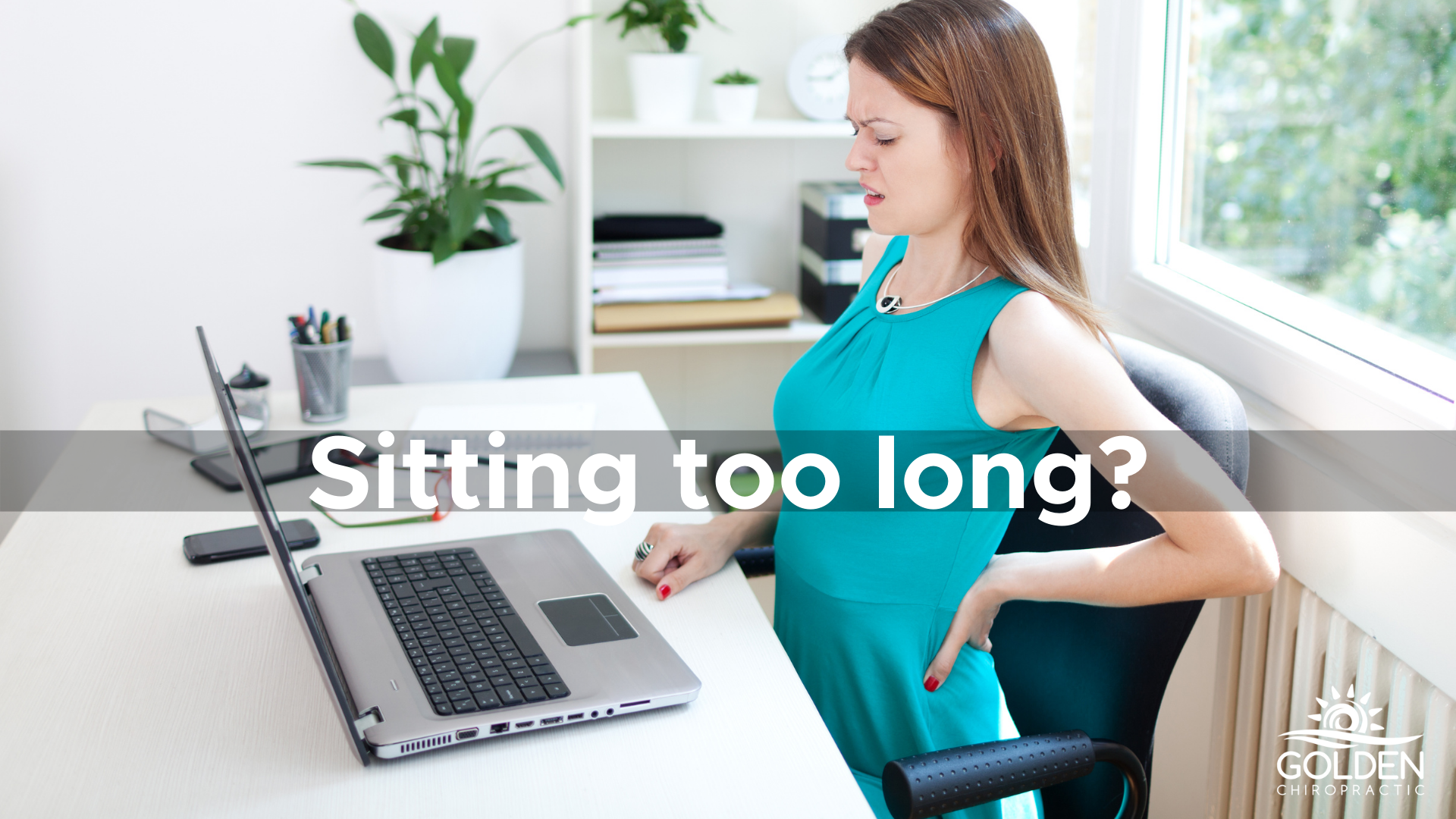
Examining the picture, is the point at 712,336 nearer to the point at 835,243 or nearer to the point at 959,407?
the point at 835,243

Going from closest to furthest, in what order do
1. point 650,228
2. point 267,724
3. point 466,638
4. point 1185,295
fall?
point 267,724 < point 466,638 < point 1185,295 < point 650,228

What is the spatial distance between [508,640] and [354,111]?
4.89 feet

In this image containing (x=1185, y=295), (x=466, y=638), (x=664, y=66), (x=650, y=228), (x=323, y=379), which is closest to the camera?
(x=466, y=638)

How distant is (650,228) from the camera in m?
2.12

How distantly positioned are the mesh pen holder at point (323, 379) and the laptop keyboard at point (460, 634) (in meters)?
0.53

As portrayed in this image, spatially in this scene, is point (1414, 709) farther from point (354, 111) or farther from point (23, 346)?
point (23, 346)

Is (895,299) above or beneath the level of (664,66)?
beneath

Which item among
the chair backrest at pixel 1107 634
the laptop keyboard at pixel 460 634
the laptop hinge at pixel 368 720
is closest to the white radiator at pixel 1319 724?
the chair backrest at pixel 1107 634

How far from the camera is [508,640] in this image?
0.95m

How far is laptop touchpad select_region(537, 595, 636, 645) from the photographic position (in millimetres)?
962

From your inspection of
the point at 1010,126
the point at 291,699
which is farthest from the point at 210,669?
the point at 1010,126

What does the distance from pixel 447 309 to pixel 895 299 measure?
1.02 meters

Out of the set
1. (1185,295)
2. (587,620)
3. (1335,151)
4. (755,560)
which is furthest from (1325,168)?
(587,620)

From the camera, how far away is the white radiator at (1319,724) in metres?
1.00
